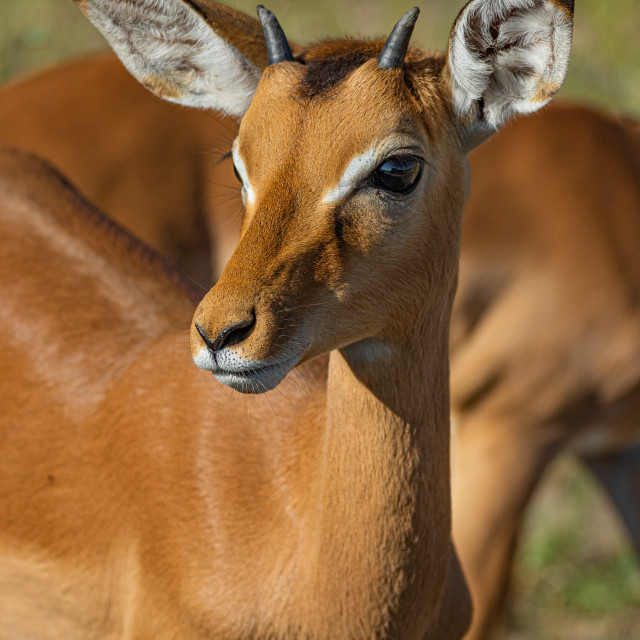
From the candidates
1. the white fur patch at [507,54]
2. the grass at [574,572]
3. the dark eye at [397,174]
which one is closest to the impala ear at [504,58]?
the white fur patch at [507,54]

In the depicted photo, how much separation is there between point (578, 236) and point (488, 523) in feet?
3.91

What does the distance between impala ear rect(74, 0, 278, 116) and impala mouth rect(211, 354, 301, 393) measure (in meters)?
0.87

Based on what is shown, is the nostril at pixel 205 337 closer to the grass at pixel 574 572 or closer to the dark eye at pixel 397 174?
the dark eye at pixel 397 174

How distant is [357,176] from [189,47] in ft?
2.50

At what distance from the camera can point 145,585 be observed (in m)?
2.73

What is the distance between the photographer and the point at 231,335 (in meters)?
1.97

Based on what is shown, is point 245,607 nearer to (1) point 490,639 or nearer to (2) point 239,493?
(2) point 239,493

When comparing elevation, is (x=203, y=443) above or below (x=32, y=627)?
above

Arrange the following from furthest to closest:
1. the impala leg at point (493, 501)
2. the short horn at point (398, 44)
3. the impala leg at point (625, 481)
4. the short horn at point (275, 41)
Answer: the impala leg at point (625, 481) < the impala leg at point (493, 501) < the short horn at point (275, 41) < the short horn at point (398, 44)

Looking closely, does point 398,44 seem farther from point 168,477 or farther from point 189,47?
point 168,477

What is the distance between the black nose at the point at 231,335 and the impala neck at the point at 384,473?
404 mm

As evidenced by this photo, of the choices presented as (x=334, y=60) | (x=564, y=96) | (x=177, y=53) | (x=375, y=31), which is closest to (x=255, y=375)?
(x=334, y=60)

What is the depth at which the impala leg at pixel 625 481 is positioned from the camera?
15.1 feet

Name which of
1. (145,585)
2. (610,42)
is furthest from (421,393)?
(610,42)
